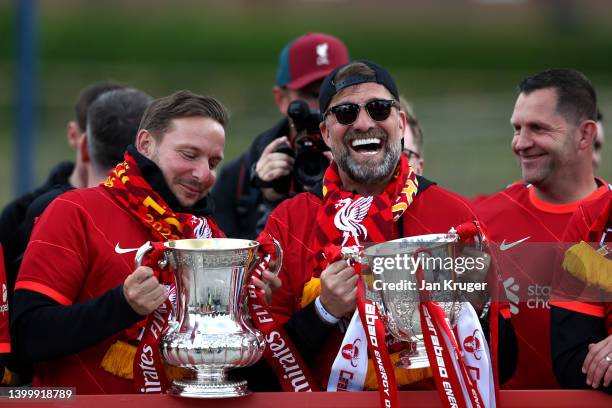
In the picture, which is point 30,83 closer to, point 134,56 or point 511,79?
point 511,79

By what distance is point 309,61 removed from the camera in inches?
217

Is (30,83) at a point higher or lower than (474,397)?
higher

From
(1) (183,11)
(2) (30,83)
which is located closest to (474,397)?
(2) (30,83)

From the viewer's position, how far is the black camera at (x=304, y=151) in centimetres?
478

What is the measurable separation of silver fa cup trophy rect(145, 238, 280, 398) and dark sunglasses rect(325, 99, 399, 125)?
75cm

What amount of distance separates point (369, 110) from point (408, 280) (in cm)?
83

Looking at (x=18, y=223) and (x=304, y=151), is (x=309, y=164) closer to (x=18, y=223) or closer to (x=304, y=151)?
(x=304, y=151)

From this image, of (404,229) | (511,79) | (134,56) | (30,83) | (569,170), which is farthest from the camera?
(134,56)

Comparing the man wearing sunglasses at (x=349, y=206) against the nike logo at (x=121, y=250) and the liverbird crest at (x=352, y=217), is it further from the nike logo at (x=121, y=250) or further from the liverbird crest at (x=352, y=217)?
the nike logo at (x=121, y=250)

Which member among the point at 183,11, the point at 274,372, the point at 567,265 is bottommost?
the point at 274,372

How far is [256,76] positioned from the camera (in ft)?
91.8

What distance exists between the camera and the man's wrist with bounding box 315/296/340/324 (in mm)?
3602

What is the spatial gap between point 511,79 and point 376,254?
24271mm

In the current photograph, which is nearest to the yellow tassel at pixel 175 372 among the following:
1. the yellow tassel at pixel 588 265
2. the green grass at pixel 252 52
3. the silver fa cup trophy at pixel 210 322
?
the silver fa cup trophy at pixel 210 322
